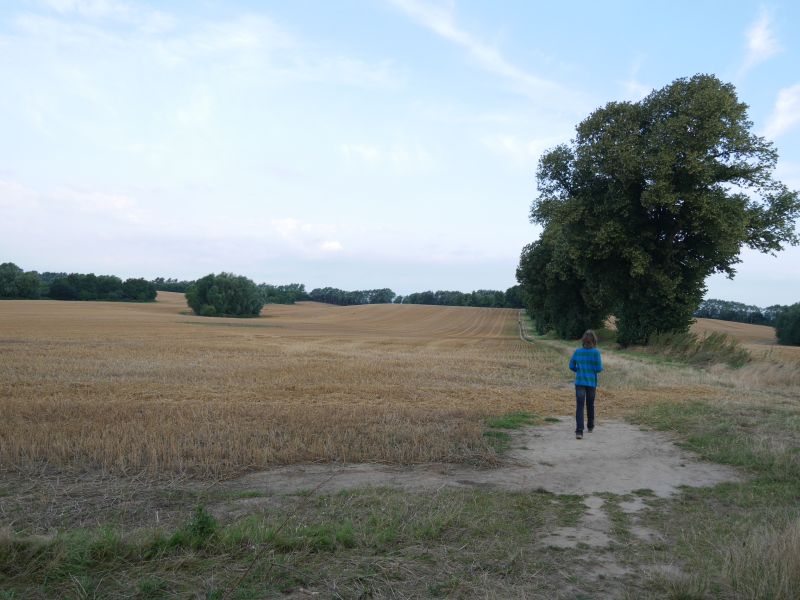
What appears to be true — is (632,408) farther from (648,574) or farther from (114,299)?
(114,299)

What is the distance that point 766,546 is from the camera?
483 cm

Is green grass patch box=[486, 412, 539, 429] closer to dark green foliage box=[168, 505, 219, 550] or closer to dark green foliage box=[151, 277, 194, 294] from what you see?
dark green foliage box=[168, 505, 219, 550]

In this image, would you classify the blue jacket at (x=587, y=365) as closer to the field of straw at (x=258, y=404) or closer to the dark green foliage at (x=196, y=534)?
the field of straw at (x=258, y=404)

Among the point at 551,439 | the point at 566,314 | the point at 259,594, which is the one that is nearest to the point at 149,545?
the point at 259,594

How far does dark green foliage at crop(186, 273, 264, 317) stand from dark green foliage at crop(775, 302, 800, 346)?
73.9 m

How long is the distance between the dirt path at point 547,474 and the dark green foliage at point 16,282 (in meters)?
110

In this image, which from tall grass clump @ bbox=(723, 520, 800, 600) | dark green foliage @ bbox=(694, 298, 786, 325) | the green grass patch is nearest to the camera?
tall grass clump @ bbox=(723, 520, 800, 600)

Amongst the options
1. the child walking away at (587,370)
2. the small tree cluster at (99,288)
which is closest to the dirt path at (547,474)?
the child walking away at (587,370)

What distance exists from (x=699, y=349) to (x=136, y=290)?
362 feet

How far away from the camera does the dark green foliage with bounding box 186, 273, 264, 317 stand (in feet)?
301

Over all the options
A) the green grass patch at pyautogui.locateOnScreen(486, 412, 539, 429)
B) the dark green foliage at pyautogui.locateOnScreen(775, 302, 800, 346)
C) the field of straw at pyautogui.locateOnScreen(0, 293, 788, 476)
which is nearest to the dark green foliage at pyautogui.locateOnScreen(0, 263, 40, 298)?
the field of straw at pyautogui.locateOnScreen(0, 293, 788, 476)

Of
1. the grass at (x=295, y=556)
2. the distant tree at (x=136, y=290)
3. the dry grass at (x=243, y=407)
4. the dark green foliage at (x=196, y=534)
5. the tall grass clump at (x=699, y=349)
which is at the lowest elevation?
the dry grass at (x=243, y=407)

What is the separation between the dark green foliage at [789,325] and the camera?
232ft

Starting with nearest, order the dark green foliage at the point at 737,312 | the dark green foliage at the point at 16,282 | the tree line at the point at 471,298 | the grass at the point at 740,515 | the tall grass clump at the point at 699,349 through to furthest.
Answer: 1. the grass at the point at 740,515
2. the tall grass clump at the point at 699,349
3. the dark green foliage at the point at 16,282
4. the dark green foliage at the point at 737,312
5. the tree line at the point at 471,298
